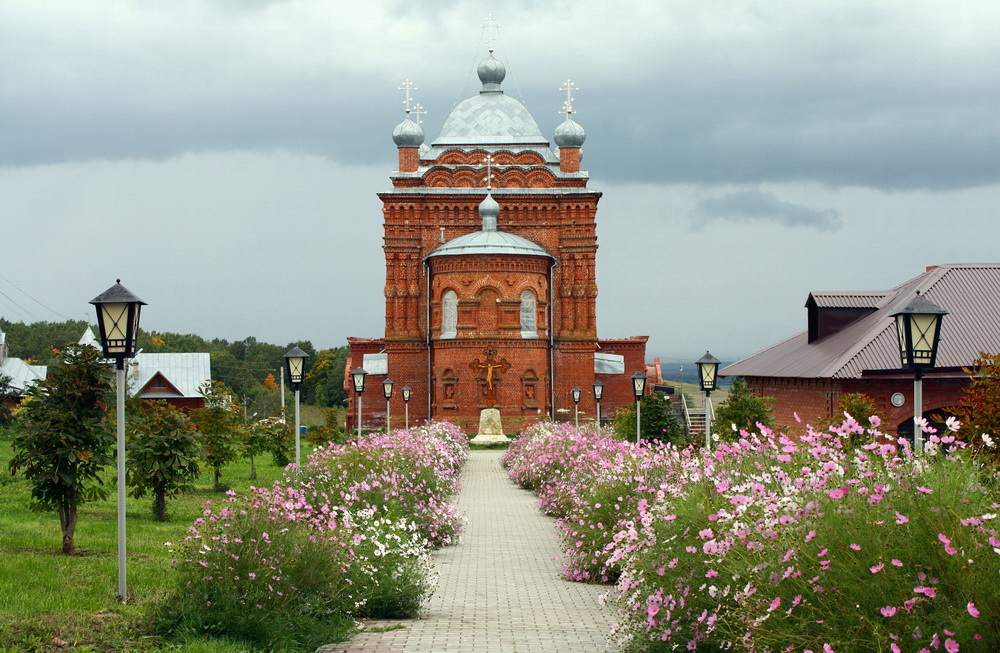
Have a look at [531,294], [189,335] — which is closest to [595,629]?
[531,294]

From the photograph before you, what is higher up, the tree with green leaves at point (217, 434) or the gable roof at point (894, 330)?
the gable roof at point (894, 330)

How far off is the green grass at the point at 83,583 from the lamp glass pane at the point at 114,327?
5.90 ft

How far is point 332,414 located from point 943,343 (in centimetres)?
1702

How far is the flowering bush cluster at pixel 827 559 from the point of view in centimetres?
563

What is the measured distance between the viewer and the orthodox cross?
41.6 meters

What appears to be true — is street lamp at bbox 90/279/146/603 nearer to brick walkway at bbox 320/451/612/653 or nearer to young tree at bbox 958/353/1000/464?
brick walkway at bbox 320/451/612/653

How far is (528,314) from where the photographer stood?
42594mm

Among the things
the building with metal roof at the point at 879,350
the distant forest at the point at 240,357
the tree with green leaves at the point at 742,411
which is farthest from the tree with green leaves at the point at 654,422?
the distant forest at the point at 240,357

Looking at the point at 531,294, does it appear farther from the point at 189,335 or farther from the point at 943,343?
the point at 189,335

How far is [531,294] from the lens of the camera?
42688mm

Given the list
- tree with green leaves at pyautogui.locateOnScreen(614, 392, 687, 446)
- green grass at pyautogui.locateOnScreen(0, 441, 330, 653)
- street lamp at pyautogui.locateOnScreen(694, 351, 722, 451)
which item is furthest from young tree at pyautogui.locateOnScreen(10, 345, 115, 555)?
tree with green leaves at pyautogui.locateOnScreen(614, 392, 687, 446)

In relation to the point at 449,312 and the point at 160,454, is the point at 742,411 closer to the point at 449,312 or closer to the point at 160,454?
the point at 160,454

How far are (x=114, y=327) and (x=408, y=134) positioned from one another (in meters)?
37.4

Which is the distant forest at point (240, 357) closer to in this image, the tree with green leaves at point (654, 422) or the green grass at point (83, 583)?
the tree with green leaves at point (654, 422)
